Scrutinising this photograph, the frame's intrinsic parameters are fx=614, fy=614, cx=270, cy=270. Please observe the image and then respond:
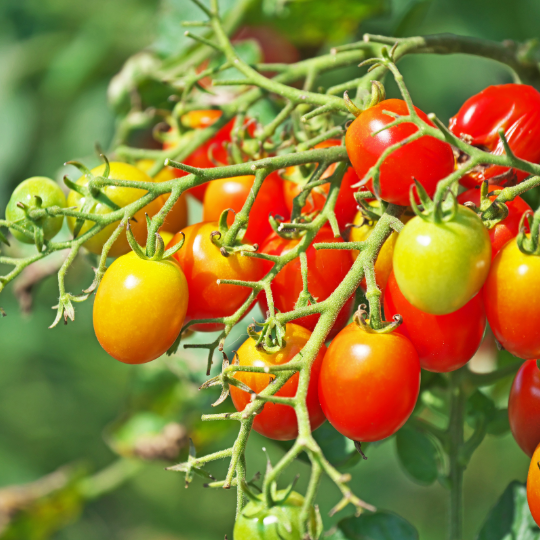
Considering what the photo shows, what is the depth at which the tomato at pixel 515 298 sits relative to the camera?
0.68m

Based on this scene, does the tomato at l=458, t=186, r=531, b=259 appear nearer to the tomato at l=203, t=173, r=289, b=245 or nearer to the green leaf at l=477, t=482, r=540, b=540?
the tomato at l=203, t=173, r=289, b=245

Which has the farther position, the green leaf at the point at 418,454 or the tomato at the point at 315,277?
the green leaf at the point at 418,454

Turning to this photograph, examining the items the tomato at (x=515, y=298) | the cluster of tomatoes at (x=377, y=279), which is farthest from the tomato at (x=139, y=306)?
the tomato at (x=515, y=298)

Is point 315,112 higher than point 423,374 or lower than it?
higher

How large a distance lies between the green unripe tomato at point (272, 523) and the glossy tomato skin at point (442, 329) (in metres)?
0.24

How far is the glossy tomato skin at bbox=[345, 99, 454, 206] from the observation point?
73 centimetres

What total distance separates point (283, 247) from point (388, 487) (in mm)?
1891

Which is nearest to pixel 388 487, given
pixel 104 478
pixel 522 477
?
pixel 522 477

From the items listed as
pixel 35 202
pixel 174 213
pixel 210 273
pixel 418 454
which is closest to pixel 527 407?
pixel 418 454

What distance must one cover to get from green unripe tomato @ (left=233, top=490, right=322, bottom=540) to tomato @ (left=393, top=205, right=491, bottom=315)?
267 mm

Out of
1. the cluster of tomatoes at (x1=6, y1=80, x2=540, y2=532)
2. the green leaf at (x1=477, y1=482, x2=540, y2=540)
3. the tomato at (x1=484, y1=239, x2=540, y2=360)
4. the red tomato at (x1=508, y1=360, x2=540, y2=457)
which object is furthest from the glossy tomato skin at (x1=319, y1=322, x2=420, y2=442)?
the green leaf at (x1=477, y1=482, x2=540, y2=540)

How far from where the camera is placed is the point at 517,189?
0.71 m

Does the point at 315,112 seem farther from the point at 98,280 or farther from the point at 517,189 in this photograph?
the point at 98,280

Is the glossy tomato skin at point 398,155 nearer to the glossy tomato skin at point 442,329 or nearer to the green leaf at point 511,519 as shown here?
the glossy tomato skin at point 442,329
